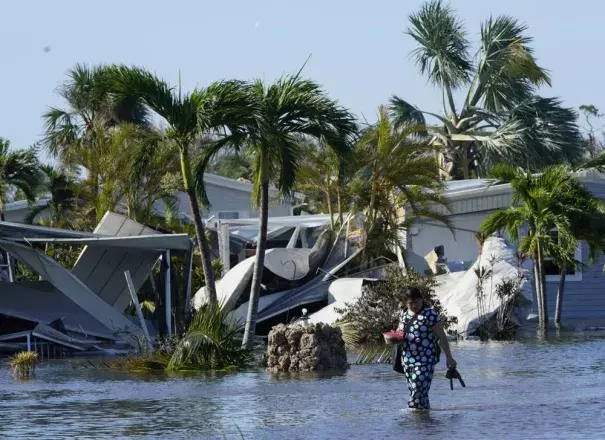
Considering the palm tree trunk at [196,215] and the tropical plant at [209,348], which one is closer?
the tropical plant at [209,348]

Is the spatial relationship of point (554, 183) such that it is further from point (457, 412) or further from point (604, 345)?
point (457, 412)

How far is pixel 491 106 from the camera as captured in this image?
50781mm

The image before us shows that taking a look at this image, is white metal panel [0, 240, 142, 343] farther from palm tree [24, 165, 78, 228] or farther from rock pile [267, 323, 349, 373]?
palm tree [24, 165, 78, 228]

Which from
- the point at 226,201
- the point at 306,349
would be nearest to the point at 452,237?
the point at 226,201

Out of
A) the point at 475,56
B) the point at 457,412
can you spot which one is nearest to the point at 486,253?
the point at 457,412

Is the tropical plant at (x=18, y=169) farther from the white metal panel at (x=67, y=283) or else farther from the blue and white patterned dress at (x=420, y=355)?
the blue and white patterned dress at (x=420, y=355)

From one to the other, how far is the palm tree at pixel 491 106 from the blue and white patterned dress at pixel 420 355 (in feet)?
109

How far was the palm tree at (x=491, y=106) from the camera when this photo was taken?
46500 mm

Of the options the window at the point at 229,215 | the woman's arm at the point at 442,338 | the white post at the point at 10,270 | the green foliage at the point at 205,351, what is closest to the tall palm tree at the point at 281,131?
the green foliage at the point at 205,351

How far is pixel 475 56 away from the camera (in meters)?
50.6

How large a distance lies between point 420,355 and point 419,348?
7 centimetres

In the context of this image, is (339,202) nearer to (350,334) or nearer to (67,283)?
(350,334)

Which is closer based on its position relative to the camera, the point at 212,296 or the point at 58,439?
the point at 58,439

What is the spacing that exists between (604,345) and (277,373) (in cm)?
705
